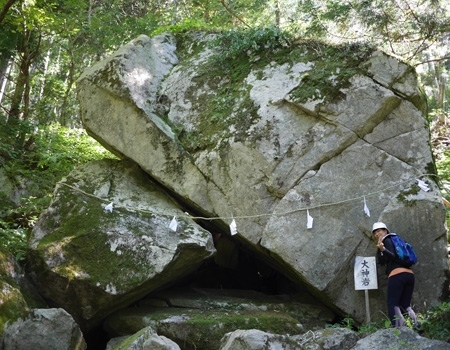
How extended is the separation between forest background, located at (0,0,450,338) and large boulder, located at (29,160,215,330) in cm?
73

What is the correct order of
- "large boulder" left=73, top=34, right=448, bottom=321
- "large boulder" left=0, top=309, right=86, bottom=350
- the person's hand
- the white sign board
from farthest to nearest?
"large boulder" left=73, top=34, right=448, bottom=321 < the white sign board < the person's hand < "large boulder" left=0, top=309, right=86, bottom=350

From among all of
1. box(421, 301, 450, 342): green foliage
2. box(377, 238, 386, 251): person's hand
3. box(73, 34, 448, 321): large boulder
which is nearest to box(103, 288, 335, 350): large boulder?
box(73, 34, 448, 321): large boulder

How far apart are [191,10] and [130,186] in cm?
883

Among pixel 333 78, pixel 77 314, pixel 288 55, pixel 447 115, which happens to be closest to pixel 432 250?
pixel 333 78

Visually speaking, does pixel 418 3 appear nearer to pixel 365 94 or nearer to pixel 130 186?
pixel 365 94

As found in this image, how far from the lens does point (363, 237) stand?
271 inches

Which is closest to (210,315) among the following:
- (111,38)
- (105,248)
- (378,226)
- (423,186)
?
(105,248)

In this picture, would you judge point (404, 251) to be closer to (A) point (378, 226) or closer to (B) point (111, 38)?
(A) point (378, 226)

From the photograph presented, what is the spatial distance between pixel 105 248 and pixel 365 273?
3995mm

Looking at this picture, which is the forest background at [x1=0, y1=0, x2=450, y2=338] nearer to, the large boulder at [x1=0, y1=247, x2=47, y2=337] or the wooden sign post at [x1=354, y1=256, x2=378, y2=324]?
the large boulder at [x1=0, y1=247, x2=47, y2=337]

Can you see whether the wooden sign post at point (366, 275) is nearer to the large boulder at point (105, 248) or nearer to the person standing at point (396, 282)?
the person standing at point (396, 282)

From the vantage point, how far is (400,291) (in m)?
6.12

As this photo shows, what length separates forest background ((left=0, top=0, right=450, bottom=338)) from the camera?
28.0ft

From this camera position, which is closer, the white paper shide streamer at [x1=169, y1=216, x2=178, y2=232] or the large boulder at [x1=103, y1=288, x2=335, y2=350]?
the large boulder at [x1=103, y1=288, x2=335, y2=350]
